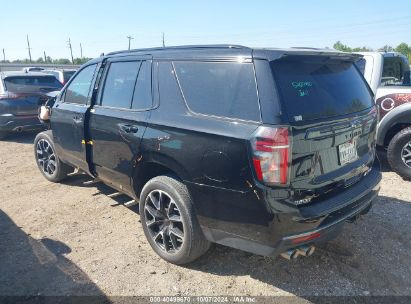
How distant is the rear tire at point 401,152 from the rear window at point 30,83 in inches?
307

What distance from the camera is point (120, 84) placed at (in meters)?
3.79

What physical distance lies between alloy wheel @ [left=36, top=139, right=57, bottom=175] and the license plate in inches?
161

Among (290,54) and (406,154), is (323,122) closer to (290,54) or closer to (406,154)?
(290,54)

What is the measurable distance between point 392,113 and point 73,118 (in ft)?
14.6

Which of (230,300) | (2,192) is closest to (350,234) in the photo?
(230,300)

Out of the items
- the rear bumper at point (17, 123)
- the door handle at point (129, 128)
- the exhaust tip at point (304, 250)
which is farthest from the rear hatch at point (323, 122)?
the rear bumper at point (17, 123)

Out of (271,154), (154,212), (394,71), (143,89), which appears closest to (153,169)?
(154,212)

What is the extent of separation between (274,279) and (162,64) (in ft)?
6.96

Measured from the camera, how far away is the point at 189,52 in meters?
3.09

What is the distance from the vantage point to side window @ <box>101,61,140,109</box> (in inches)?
142

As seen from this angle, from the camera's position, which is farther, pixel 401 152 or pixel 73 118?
pixel 401 152

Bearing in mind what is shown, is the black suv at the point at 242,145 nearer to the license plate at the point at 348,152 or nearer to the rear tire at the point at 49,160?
the license plate at the point at 348,152

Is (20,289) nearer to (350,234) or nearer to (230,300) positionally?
(230,300)

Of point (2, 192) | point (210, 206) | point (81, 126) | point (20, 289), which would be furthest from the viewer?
point (2, 192)
